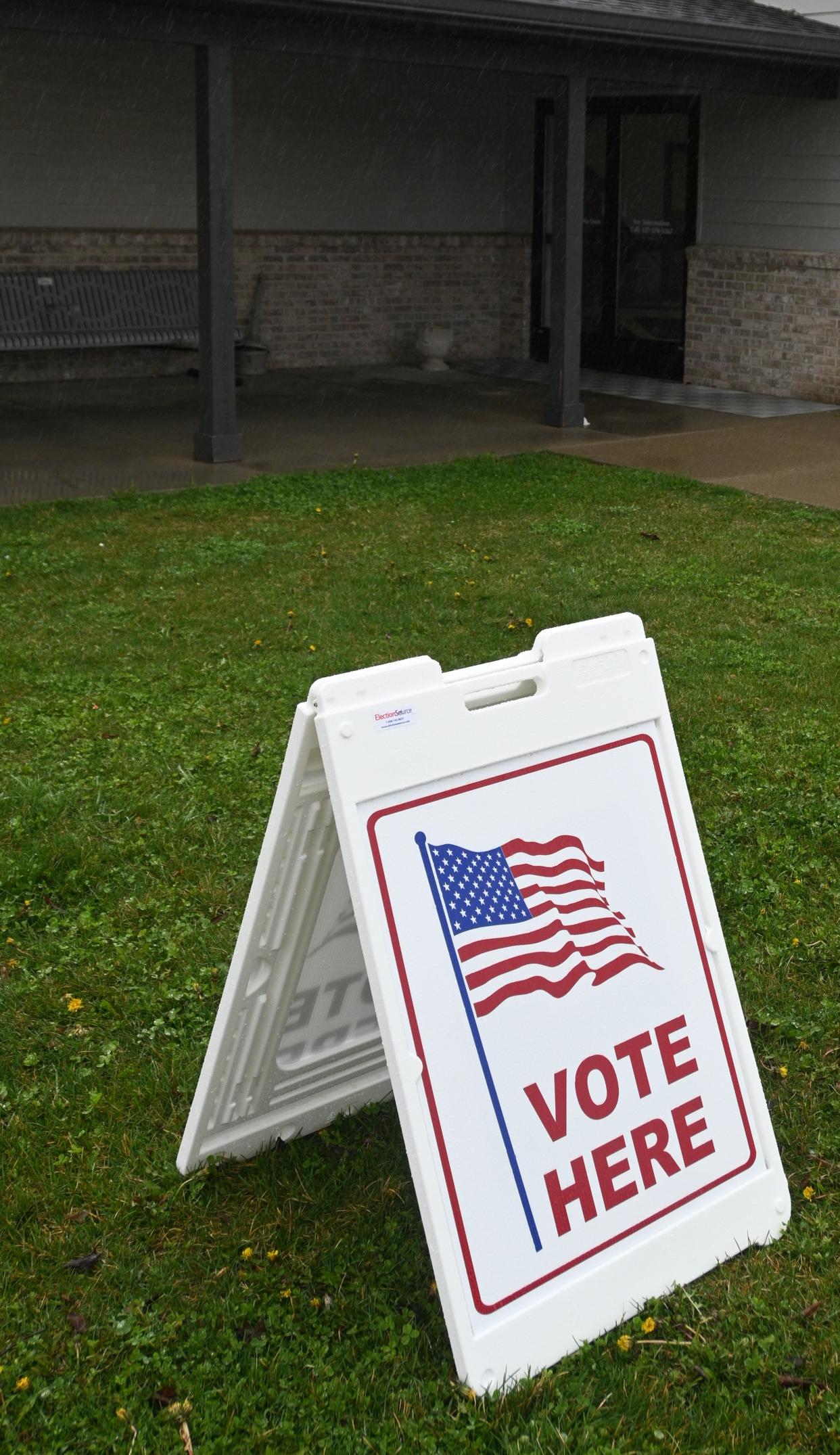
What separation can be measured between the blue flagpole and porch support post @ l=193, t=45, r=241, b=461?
7.91m

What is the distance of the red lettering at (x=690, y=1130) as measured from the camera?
243 cm

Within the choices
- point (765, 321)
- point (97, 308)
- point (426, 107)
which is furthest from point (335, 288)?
point (765, 321)

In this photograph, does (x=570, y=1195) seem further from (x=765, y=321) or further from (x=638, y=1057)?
(x=765, y=321)

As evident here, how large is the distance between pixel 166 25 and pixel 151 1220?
8.11 m

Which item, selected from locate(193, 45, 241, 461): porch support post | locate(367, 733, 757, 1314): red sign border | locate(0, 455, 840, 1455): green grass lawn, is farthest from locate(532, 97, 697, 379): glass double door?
locate(367, 733, 757, 1314): red sign border

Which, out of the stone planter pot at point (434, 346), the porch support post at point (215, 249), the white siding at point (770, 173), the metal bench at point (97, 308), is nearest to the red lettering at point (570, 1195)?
the porch support post at point (215, 249)

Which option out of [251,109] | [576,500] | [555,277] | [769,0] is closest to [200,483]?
[576,500]

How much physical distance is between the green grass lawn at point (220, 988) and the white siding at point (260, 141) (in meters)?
7.39

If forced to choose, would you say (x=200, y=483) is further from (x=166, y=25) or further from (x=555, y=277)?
(x=555, y=277)

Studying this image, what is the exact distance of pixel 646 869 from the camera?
8.21ft

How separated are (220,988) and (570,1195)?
1328 mm

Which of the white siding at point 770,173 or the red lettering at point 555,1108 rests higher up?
the white siding at point 770,173

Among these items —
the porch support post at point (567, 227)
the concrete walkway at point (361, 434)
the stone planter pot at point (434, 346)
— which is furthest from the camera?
the stone planter pot at point (434, 346)

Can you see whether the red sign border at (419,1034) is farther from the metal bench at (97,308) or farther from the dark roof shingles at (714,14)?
the metal bench at (97,308)
